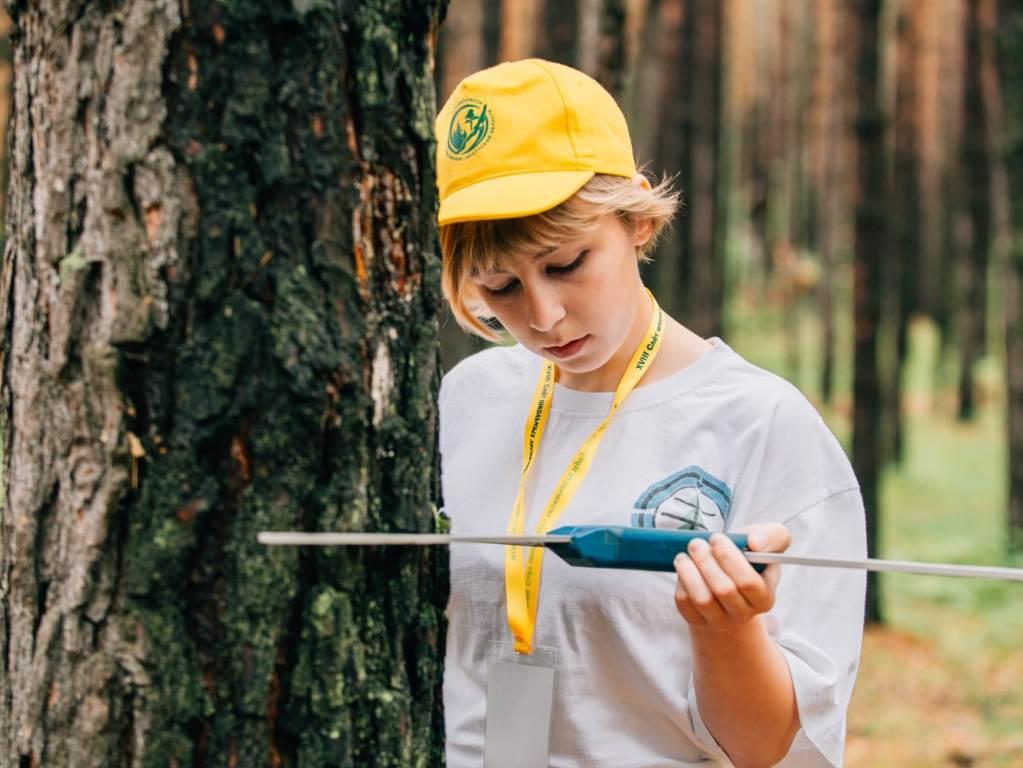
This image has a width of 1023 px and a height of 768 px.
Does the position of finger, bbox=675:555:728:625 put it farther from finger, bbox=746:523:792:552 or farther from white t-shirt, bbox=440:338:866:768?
white t-shirt, bbox=440:338:866:768

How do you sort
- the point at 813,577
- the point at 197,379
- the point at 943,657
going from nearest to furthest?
the point at 197,379 < the point at 813,577 < the point at 943,657

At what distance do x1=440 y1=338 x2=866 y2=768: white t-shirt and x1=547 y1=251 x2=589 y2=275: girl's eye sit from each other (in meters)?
0.23

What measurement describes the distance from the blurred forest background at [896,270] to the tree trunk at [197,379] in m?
1.33

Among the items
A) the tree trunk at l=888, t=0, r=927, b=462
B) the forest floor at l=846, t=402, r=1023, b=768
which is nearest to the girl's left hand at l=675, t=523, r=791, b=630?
the forest floor at l=846, t=402, r=1023, b=768

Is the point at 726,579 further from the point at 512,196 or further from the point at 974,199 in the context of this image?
the point at 974,199

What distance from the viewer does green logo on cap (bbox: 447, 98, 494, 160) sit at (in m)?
1.86

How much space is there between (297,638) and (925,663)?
6.84 metres

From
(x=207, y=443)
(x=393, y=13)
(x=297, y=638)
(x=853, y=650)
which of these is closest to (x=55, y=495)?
(x=207, y=443)

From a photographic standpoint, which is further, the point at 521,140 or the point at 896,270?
the point at 896,270

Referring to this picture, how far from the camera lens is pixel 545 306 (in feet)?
6.09

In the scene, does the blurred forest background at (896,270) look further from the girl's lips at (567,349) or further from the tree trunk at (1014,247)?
the girl's lips at (567,349)

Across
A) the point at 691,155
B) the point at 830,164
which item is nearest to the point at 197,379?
the point at 691,155

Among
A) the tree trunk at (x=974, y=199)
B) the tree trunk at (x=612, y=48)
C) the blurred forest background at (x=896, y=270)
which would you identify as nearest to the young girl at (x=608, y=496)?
the blurred forest background at (x=896, y=270)

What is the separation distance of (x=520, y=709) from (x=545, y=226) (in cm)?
74
